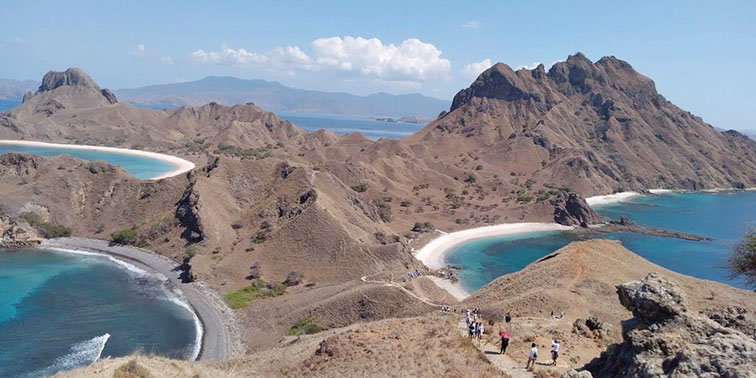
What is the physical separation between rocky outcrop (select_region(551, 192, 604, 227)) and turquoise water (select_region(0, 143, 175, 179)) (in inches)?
4323

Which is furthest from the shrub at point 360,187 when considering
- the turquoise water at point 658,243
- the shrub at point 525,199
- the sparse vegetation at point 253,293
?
the sparse vegetation at point 253,293

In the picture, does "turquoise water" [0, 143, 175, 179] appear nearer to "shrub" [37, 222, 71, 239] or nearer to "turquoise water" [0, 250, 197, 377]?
"shrub" [37, 222, 71, 239]

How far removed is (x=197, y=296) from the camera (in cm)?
5703

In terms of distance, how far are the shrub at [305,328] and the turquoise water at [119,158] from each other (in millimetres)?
106322

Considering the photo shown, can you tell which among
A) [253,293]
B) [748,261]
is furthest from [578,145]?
[748,261]

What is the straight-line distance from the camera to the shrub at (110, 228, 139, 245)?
74.5 meters

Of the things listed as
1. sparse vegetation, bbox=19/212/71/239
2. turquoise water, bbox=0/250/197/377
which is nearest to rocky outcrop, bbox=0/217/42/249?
sparse vegetation, bbox=19/212/71/239

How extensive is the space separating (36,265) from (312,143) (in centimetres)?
13234

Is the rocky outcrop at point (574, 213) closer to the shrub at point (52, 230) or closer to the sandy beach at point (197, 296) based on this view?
the sandy beach at point (197, 296)

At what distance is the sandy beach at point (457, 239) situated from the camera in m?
67.0

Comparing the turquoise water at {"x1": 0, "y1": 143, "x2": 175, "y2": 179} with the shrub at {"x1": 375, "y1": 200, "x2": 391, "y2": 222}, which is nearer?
the shrub at {"x1": 375, "y1": 200, "x2": 391, "y2": 222}

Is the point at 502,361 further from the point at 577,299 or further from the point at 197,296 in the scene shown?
the point at 197,296

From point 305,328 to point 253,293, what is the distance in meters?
12.8

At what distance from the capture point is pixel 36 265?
216ft
